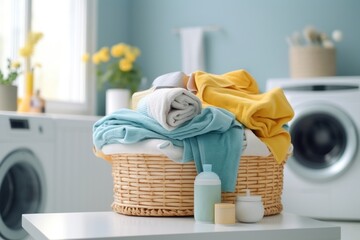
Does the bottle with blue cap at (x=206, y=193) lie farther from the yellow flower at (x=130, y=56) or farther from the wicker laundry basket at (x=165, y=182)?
the yellow flower at (x=130, y=56)

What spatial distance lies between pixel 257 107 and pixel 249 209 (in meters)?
0.27

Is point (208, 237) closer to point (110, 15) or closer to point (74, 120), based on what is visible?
point (74, 120)

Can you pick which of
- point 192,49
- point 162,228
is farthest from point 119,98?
point 162,228

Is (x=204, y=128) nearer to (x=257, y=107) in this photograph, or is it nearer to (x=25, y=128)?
(x=257, y=107)

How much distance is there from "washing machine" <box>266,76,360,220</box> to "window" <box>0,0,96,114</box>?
1.51m

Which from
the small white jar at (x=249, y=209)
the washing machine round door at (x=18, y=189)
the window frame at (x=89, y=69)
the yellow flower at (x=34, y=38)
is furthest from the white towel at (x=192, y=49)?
the small white jar at (x=249, y=209)

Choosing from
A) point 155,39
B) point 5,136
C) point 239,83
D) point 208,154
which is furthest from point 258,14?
point 208,154

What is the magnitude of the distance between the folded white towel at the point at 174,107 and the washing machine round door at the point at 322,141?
208 centimetres

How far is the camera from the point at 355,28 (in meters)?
3.80

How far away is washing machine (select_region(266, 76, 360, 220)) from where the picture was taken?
134 inches

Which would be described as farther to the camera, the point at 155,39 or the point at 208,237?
the point at 155,39

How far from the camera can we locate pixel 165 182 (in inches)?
60.2

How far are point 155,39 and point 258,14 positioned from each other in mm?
860

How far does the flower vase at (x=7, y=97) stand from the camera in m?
3.11
